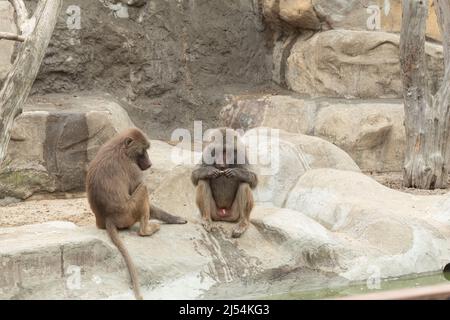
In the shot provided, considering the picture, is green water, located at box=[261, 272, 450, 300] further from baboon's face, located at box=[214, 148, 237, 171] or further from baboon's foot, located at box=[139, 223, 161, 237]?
baboon's face, located at box=[214, 148, 237, 171]

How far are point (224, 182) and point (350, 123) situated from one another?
A: 11.8ft

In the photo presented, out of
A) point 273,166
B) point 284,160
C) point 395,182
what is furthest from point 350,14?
point 273,166

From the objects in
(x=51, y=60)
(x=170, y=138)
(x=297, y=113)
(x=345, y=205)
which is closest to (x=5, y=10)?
(x=51, y=60)

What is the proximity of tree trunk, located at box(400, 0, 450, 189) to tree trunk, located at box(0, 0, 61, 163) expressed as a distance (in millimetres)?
4608

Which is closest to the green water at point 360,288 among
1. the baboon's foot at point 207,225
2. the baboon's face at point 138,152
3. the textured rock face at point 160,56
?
the baboon's foot at point 207,225

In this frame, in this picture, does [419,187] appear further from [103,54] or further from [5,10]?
[5,10]

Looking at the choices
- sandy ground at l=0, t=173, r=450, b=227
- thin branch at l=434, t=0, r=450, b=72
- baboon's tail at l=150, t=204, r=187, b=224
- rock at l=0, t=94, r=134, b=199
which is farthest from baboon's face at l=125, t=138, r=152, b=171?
thin branch at l=434, t=0, r=450, b=72

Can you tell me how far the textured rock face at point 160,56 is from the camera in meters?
10.5

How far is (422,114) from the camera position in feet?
30.8

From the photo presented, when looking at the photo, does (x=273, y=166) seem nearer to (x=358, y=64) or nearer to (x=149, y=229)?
(x=149, y=229)

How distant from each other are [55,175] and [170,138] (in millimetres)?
2216

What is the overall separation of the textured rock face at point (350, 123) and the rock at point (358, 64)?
11.3 inches

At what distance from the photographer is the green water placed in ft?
19.8
